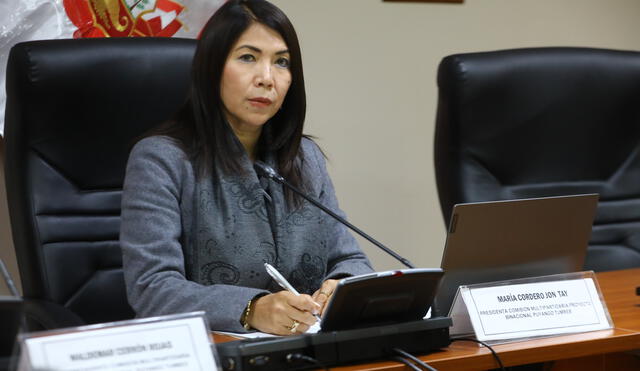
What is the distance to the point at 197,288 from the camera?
1.55 metres

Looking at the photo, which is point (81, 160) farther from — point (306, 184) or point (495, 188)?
point (495, 188)

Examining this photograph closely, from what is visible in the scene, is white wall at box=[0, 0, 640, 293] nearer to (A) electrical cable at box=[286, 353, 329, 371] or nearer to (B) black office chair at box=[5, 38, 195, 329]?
(B) black office chair at box=[5, 38, 195, 329]

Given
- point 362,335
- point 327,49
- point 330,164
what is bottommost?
point 330,164

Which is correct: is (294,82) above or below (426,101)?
above

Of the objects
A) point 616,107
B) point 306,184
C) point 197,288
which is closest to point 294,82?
point 306,184

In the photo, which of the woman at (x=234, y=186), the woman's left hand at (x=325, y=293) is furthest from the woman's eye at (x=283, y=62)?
the woman's left hand at (x=325, y=293)

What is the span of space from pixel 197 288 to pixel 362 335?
1.32 feet

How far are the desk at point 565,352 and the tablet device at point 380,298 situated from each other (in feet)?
0.21

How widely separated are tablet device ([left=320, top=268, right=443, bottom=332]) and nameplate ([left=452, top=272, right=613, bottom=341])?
3.9 inches

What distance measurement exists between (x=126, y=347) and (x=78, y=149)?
3.01 ft

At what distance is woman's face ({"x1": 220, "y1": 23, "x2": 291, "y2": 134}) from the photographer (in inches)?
69.9

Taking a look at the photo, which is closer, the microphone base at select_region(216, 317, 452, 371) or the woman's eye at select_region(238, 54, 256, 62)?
the microphone base at select_region(216, 317, 452, 371)

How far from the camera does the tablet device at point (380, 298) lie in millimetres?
1221

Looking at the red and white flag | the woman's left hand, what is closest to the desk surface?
the woman's left hand
